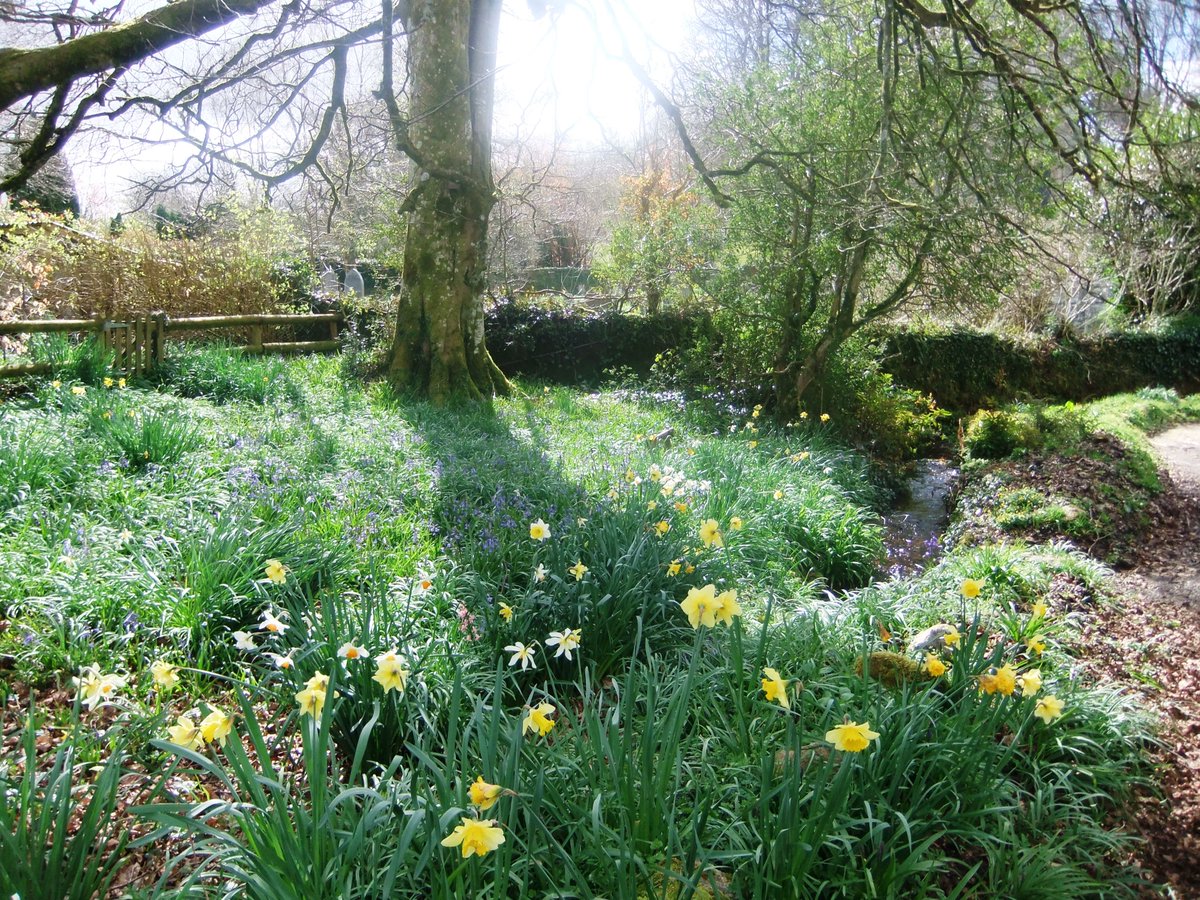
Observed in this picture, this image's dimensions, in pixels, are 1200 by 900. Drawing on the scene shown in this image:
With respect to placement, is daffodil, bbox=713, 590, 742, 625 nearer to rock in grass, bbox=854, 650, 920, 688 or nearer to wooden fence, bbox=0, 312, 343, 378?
rock in grass, bbox=854, 650, 920, 688

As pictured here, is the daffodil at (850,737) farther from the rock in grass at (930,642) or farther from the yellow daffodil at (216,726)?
the rock in grass at (930,642)

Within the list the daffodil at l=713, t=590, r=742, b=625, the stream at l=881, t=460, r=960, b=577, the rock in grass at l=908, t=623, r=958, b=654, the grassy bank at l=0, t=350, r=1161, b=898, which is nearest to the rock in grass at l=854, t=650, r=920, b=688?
the grassy bank at l=0, t=350, r=1161, b=898

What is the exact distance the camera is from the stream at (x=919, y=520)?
5.37m

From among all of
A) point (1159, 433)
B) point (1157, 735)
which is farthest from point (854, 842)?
point (1159, 433)

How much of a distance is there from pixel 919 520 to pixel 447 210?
571 centimetres

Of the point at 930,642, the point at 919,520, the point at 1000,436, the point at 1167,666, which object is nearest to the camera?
the point at 930,642

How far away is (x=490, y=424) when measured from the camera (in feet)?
22.8

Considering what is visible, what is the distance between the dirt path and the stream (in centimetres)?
113

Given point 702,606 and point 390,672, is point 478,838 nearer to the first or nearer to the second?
→ point 390,672

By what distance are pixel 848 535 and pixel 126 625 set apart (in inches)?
166

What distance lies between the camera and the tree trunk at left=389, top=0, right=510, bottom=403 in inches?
299

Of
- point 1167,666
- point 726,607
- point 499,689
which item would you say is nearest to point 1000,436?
point 1167,666

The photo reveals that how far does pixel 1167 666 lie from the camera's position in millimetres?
3365

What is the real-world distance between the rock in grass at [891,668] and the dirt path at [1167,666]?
735 mm
